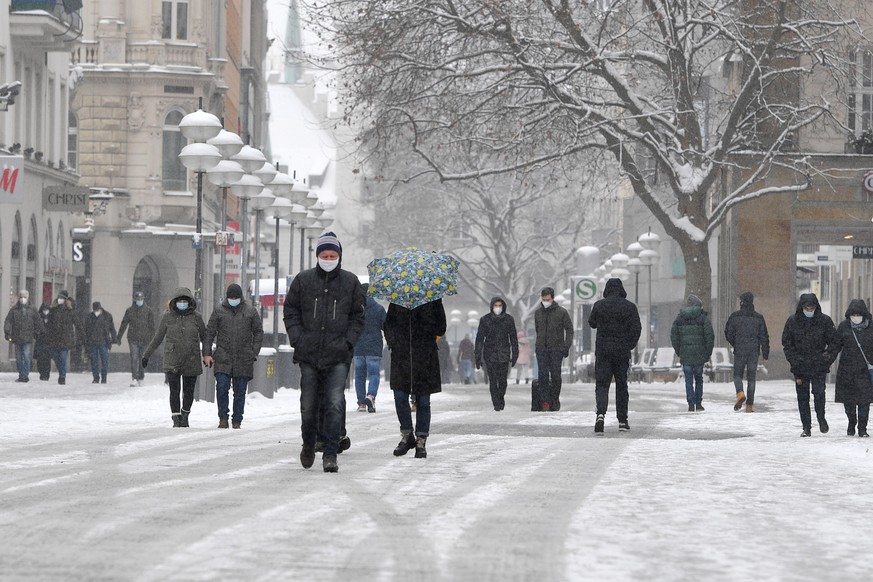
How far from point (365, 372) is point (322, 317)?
11.7 meters

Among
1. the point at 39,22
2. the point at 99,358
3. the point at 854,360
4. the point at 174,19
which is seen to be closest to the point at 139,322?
the point at 99,358

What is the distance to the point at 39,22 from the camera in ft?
153

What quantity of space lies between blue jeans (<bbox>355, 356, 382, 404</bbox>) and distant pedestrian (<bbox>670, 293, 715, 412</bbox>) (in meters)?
4.68

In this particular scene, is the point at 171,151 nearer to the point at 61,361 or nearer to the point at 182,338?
the point at 61,361

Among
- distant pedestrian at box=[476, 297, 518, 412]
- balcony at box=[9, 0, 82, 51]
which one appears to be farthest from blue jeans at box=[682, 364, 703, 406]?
balcony at box=[9, 0, 82, 51]

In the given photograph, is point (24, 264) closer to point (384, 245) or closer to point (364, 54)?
point (364, 54)

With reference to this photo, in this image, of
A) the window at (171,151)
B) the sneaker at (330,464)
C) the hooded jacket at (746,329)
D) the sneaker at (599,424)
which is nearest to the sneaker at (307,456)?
the sneaker at (330,464)

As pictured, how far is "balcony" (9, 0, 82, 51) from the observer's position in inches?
1829

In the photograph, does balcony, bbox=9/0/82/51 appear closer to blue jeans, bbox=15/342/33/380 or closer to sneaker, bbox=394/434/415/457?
blue jeans, bbox=15/342/33/380

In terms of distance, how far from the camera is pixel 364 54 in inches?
1414

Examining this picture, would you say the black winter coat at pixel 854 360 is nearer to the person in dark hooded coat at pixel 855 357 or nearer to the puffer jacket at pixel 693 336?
the person in dark hooded coat at pixel 855 357

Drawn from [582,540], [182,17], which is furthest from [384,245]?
[582,540]

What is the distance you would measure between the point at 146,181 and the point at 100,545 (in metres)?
48.6

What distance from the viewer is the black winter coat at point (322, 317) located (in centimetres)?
1516
